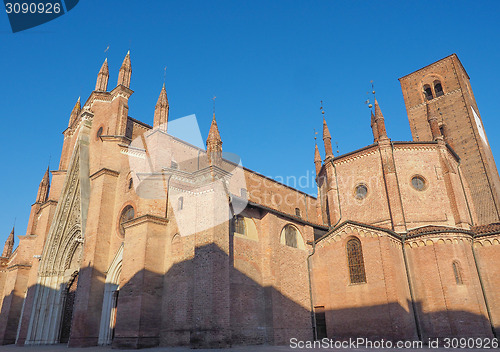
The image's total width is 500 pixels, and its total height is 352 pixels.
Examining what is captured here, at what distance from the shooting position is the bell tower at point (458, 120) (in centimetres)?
2812

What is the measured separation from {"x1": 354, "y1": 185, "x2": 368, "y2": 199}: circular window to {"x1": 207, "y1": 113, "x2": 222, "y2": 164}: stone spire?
1102cm

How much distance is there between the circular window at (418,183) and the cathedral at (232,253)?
9 cm

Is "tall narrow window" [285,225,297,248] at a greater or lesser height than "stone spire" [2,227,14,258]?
lesser

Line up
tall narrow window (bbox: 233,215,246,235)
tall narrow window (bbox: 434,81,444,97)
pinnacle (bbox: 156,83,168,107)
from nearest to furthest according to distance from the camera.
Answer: tall narrow window (bbox: 233,215,246,235) < pinnacle (bbox: 156,83,168,107) < tall narrow window (bbox: 434,81,444,97)

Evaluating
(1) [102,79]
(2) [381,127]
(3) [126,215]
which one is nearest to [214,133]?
(3) [126,215]

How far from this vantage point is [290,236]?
821 inches

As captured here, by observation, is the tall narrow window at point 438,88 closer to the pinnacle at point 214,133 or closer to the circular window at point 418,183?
the circular window at point 418,183

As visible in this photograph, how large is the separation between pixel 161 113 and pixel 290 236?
35.4 feet

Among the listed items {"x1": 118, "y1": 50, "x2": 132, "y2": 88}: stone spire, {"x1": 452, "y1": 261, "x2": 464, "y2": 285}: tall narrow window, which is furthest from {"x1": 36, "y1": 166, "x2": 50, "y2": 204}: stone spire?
{"x1": 452, "y1": 261, "x2": 464, "y2": 285}: tall narrow window

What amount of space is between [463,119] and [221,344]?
29.3 metres

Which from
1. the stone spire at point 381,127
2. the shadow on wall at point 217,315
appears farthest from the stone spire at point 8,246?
the stone spire at point 381,127

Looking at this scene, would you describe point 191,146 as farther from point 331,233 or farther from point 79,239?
point 331,233

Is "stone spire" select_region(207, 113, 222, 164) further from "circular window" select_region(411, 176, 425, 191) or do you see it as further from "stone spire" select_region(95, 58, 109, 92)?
"stone spire" select_region(95, 58, 109, 92)

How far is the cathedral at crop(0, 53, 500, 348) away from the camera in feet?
51.8
